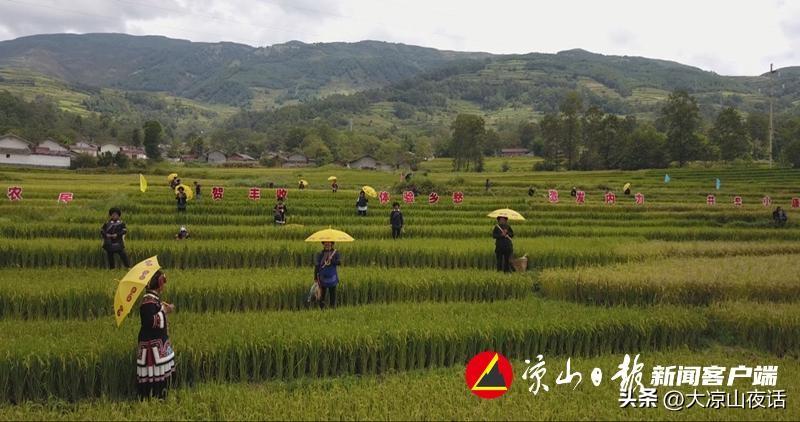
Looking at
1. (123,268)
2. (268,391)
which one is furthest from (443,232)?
(268,391)

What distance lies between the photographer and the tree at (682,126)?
2913 inches

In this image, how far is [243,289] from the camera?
12.3 metres

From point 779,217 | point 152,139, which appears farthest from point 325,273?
point 152,139

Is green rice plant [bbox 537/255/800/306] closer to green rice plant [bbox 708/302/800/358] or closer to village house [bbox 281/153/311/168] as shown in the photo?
green rice plant [bbox 708/302/800/358]

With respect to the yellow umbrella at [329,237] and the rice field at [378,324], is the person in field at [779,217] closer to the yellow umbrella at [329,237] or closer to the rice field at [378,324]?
the rice field at [378,324]

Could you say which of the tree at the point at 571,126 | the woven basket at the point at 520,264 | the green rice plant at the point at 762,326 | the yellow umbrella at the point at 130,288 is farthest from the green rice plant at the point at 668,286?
the tree at the point at 571,126

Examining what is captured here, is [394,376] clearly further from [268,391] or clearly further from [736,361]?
[736,361]

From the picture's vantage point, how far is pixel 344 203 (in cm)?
3266

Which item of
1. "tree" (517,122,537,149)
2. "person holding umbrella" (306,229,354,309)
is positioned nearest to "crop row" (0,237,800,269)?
"person holding umbrella" (306,229,354,309)

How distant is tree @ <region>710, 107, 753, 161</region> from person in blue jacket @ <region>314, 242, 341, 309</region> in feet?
275

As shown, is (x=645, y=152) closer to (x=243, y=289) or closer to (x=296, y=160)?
(x=296, y=160)

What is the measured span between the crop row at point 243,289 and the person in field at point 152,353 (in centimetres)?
404

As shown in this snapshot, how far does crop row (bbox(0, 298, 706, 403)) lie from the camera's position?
25.2ft

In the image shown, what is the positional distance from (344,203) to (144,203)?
1095 centimetres
